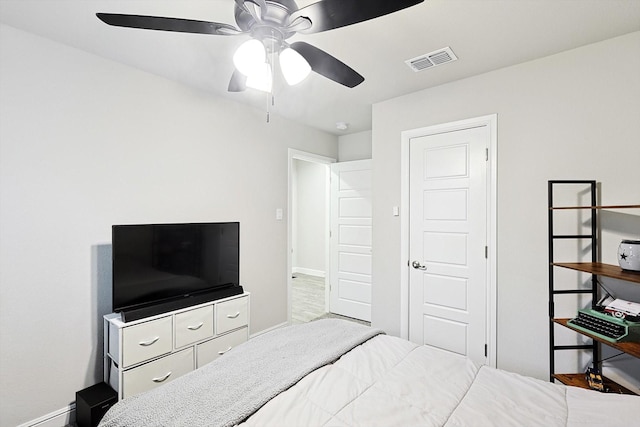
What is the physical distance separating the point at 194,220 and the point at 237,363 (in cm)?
171

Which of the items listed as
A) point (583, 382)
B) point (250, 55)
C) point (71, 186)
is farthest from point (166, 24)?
point (583, 382)

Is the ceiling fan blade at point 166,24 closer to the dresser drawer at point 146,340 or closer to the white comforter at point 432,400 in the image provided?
the white comforter at point 432,400

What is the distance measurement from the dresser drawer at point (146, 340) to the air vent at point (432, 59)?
2.70 m

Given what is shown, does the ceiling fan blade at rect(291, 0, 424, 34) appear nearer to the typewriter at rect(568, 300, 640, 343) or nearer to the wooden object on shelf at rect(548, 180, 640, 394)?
the wooden object on shelf at rect(548, 180, 640, 394)

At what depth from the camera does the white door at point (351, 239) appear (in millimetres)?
4078

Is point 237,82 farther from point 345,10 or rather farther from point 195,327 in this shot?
point 195,327

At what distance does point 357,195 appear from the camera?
13.7ft

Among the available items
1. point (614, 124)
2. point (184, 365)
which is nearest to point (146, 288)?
point (184, 365)

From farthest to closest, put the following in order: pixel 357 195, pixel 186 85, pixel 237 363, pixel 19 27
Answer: pixel 357 195 → pixel 186 85 → pixel 19 27 → pixel 237 363

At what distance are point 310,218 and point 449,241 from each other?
419 cm

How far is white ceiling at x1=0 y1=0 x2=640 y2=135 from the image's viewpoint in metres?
1.75

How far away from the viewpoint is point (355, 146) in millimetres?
4473

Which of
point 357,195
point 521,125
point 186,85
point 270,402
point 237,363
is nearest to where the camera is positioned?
point 270,402

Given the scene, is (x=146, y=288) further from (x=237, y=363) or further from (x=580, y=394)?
(x=580, y=394)
